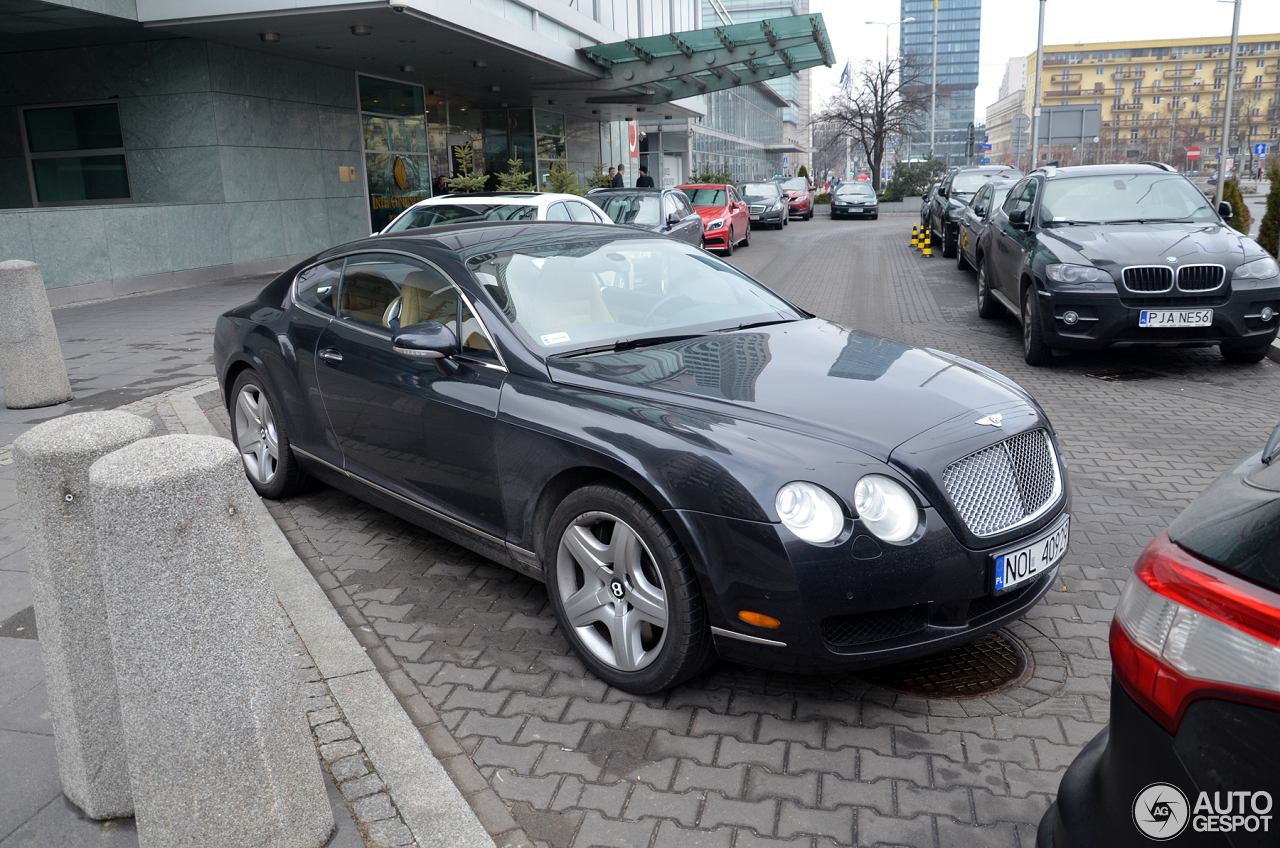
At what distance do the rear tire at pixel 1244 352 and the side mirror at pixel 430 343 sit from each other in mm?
7374

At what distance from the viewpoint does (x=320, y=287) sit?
5164 millimetres

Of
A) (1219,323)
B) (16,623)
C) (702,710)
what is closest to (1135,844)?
(702,710)

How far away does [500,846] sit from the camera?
2672 millimetres

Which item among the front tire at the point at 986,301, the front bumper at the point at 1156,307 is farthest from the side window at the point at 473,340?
the front tire at the point at 986,301

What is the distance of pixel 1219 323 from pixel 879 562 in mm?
6764

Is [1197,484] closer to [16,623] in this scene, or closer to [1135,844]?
[1135,844]

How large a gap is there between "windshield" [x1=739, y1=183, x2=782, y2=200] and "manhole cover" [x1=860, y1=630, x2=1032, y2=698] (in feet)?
101

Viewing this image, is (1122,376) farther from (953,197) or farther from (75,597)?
(953,197)

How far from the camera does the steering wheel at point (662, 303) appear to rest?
430 cm

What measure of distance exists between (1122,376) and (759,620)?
685 centimetres

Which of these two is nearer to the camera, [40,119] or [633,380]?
[633,380]

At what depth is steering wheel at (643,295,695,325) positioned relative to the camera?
14.1ft

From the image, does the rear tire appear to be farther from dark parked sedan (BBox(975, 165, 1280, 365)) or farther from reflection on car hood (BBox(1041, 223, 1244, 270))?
reflection on car hood (BBox(1041, 223, 1244, 270))

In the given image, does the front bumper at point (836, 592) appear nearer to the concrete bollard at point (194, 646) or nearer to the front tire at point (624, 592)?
the front tire at point (624, 592)
